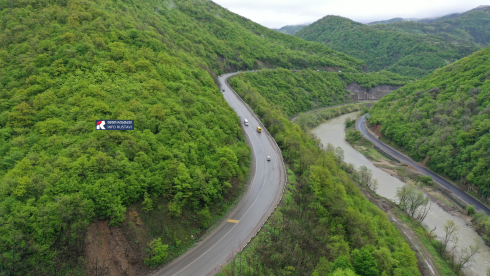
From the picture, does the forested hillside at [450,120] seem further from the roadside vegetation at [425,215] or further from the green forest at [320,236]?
the green forest at [320,236]

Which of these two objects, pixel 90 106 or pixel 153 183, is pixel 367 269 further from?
pixel 90 106

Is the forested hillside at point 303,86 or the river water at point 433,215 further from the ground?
the forested hillside at point 303,86

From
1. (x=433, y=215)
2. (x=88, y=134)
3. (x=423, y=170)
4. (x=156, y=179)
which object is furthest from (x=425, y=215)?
(x=88, y=134)

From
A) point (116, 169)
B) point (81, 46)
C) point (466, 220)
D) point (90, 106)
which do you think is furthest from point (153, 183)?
point (466, 220)

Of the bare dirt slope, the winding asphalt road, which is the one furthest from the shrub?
the winding asphalt road

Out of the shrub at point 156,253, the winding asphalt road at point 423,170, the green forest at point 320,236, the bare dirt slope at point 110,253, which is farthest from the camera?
the winding asphalt road at point 423,170

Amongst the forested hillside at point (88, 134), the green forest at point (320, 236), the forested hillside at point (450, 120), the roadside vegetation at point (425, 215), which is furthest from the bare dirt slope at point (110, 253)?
the forested hillside at point (450, 120)

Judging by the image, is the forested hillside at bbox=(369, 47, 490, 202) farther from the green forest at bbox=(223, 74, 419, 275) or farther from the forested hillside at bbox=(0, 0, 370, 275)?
the forested hillside at bbox=(0, 0, 370, 275)
